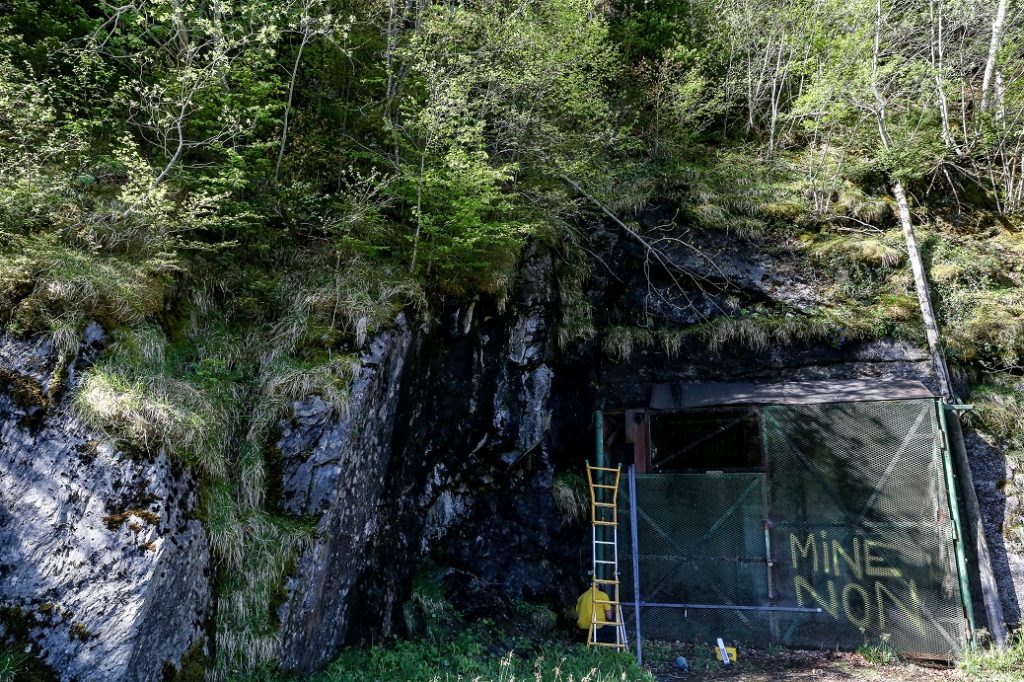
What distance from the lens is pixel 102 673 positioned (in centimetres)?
403

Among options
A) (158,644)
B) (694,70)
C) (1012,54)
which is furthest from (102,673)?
(1012,54)

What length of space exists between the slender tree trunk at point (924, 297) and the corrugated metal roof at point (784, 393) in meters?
0.40

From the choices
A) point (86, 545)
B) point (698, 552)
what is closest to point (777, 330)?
point (698, 552)

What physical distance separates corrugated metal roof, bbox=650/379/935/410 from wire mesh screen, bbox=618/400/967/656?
0.13 m

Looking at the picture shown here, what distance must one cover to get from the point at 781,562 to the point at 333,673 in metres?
5.28

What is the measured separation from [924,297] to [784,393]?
103 inches

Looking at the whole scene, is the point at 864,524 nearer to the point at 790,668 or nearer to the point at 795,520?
the point at 795,520

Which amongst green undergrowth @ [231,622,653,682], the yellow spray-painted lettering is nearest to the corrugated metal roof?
the yellow spray-painted lettering

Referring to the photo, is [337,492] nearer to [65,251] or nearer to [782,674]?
[65,251]

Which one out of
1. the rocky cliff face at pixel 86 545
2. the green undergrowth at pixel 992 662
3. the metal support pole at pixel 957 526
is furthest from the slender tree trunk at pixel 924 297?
the rocky cliff face at pixel 86 545

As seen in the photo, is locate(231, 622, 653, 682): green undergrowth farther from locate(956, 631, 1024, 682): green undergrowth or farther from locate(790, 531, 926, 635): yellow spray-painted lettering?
locate(956, 631, 1024, 682): green undergrowth

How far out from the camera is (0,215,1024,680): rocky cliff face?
4301 millimetres

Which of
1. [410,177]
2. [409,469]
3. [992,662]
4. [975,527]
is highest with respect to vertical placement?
[410,177]

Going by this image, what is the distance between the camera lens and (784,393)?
26.9ft
